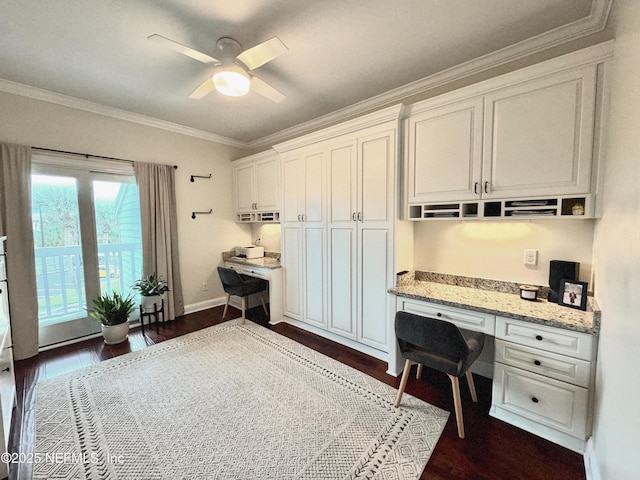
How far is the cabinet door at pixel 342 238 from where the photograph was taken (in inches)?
108

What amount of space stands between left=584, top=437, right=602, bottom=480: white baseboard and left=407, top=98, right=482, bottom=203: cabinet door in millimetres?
1633

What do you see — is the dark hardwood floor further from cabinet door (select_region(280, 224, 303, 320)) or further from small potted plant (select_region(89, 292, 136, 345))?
cabinet door (select_region(280, 224, 303, 320))

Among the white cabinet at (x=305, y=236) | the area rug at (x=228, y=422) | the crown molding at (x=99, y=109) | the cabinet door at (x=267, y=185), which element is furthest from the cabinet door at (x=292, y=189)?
the area rug at (x=228, y=422)

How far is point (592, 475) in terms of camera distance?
136 centimetres

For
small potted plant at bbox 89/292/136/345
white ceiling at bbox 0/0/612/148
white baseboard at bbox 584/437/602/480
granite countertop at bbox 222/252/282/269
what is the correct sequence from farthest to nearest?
granite countertop at bbox 222/252/282/269 → small potted plant at bbox 89/292/136/345 → white ceiling at bbox 0/0/612/148 → white baseboard at bbox 584/437/602/480

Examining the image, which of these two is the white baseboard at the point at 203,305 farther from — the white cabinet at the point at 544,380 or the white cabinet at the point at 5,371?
the white cabinet at the point at 544,380

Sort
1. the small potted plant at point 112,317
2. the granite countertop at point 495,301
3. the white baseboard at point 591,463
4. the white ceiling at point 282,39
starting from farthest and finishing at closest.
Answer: the small potted plant at point 112,317
the white ceiling at point 282,39
the granite countertop at point 495,301
the white baseboard at point 591,463

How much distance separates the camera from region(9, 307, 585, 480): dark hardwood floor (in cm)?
148

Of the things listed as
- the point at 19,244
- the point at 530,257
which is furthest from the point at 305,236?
the point at 19,244

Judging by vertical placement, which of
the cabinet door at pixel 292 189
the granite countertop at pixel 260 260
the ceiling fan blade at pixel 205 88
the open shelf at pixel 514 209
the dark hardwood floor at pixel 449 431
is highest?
the ceiling fan blade at pixel 205 88

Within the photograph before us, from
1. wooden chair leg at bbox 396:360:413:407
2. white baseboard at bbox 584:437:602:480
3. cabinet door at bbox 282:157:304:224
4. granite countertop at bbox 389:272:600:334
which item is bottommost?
white baseboard at bbox 584:437:602:480

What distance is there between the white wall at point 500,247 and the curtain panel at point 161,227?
10.7 ft

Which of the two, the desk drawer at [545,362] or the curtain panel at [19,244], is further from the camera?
the curtain panel at [19,244]

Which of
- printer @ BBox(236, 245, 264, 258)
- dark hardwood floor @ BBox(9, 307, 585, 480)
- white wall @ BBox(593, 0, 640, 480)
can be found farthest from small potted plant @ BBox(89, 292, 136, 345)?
white wall @ BBox(593, 0, 640, 480)
